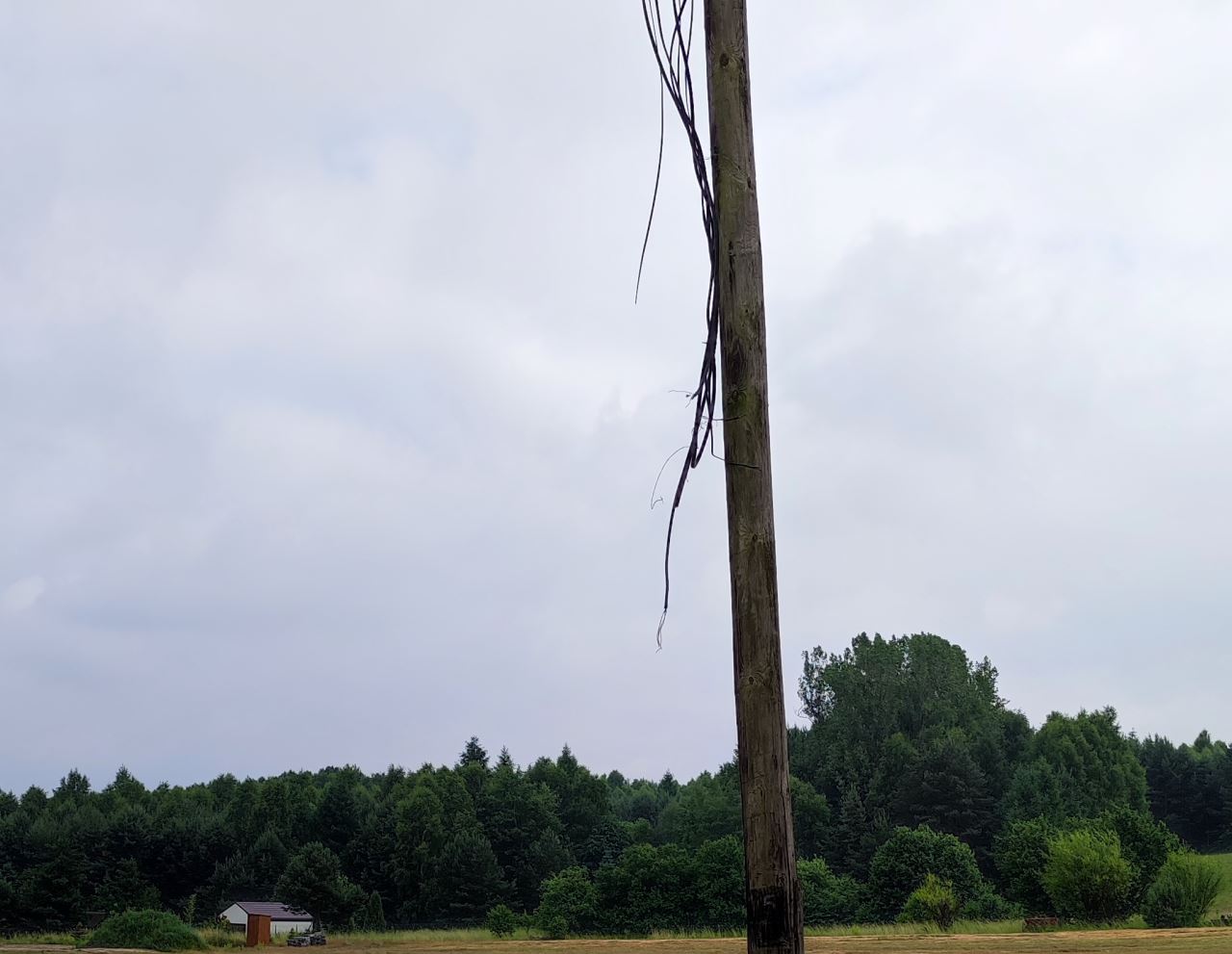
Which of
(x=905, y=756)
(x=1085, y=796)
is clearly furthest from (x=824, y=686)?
(x=1085, y=796)

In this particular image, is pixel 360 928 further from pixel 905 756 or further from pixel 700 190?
pixel 700 190

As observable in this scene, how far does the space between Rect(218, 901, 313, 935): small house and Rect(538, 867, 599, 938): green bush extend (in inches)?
465

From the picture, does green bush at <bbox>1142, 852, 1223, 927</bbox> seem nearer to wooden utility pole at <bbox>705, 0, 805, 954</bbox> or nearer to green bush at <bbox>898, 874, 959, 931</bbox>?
green bush at <bbox>898, 874, 959, 931</bbox>

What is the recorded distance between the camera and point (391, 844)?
70750 mm

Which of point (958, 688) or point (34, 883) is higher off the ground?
point (958, 688)

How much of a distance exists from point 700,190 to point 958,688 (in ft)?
311

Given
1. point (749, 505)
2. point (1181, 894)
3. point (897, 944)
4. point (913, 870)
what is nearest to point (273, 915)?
point (913, 870)

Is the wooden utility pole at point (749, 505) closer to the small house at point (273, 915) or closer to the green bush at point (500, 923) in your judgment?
the green bush at point (500, 923)

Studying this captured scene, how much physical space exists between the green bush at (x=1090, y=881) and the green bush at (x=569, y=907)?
20.0 metres

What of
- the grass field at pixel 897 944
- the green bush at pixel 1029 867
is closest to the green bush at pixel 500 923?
the grass field at pixel 897 944

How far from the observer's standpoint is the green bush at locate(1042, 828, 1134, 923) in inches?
1644

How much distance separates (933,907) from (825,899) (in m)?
7.20

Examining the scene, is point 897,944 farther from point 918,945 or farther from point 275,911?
point 275,911

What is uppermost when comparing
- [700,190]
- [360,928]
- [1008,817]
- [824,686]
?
[824,686]
